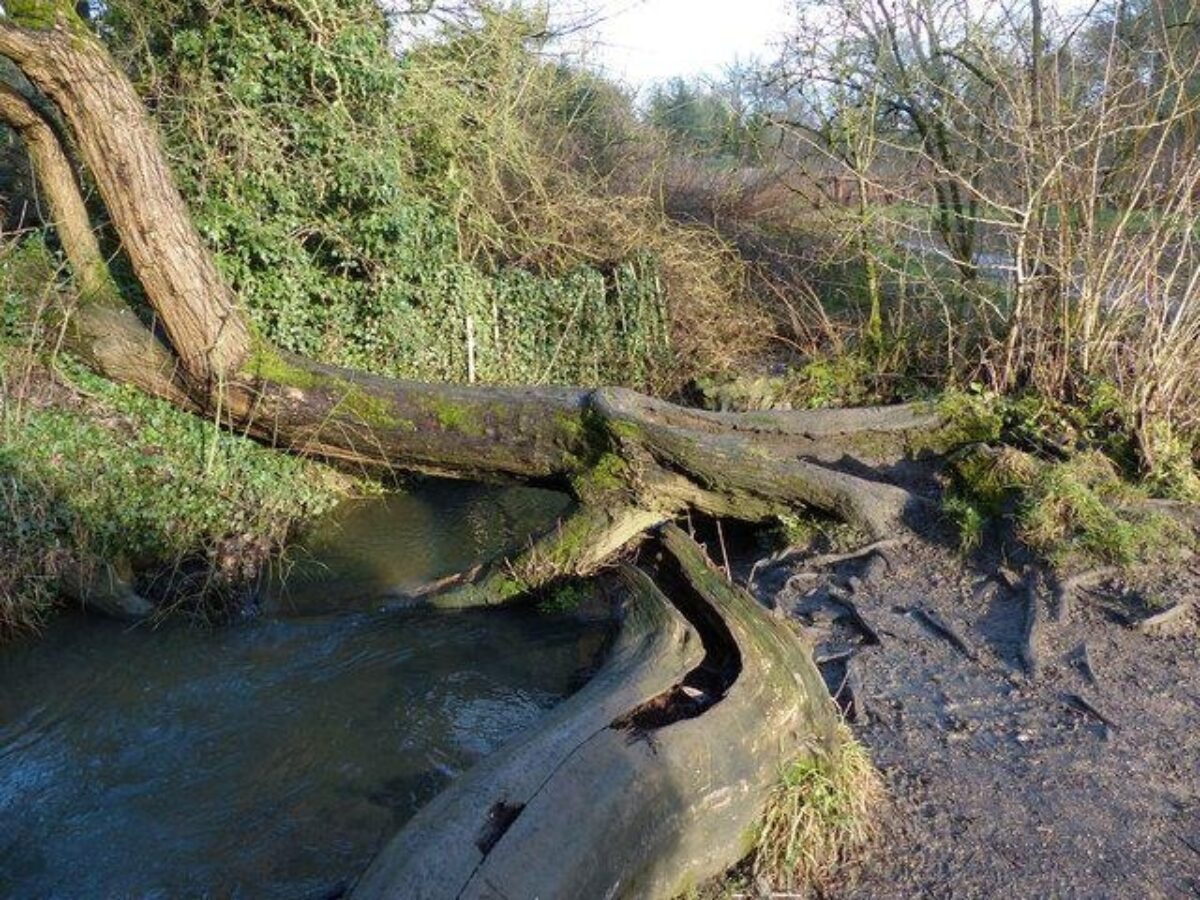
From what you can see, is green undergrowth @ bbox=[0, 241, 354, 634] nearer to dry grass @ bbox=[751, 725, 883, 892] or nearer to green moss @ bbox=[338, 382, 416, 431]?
green moss @ bbox=[338, 382, 416, 431]

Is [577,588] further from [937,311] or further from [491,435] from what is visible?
[937,311]

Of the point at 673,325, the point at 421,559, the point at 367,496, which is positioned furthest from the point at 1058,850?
the point at 673,325

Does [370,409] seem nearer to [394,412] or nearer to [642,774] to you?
[394,412]

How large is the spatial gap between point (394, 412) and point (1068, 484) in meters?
5.40

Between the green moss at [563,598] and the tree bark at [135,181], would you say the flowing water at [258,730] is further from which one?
the tree bark at [135,181]

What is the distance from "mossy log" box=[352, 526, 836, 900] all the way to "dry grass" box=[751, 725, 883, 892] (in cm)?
8

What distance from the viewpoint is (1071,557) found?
6637mm

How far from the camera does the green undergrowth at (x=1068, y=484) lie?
21.8ft

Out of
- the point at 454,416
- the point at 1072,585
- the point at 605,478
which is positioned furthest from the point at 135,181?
the point at 1072,585

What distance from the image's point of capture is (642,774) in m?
3.92

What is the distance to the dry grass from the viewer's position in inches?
160

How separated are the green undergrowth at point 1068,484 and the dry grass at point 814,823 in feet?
10.1

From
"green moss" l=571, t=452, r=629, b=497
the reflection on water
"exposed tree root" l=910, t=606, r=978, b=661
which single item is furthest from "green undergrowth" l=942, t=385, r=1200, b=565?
the reflection on water

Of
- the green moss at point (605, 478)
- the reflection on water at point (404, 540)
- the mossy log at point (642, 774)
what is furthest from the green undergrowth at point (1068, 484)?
the reflection on water at point (404, 540)
